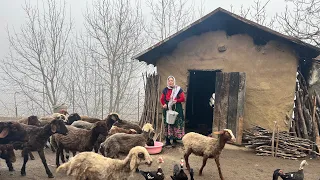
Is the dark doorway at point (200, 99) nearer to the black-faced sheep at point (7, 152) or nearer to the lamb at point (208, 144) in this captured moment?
the lamb at point (208, 144)

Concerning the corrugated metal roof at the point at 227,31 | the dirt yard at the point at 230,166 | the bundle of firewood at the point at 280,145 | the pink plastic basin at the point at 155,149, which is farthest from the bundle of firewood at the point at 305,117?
the pink plastic basin at the point at 155,149

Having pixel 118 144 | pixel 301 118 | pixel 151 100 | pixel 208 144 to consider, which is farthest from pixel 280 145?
pixel 118 144

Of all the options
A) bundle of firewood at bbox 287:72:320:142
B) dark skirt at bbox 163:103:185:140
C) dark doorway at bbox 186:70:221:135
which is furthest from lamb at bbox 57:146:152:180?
dark doorway at bbox 186:70:221:135

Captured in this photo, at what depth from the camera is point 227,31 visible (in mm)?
9742

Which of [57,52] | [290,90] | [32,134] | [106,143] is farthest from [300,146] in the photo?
[57,52]

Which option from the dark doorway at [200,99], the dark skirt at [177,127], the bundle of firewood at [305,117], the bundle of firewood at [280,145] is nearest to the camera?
the bundle of firewood at [280,145]

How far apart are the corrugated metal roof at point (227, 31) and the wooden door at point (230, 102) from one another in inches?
60.9

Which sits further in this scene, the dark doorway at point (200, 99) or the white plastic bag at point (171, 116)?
the dark doorway at point (200, 99)

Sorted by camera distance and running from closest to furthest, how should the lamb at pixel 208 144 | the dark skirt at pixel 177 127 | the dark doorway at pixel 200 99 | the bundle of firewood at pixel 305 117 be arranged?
the lamb at pixel 208 144 < the dark skirt at pixel 177 127 < the bundle of firewood at pixel 305 117 < the dark doorway at pixel 200 99

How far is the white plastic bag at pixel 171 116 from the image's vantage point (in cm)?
855

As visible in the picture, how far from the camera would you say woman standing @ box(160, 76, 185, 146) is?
8602 millimetres

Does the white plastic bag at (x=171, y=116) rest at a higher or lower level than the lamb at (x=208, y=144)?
higher

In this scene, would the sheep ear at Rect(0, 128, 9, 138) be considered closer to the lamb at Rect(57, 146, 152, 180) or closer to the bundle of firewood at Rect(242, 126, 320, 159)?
the lamb at Rect(57, 146, 152, 180)

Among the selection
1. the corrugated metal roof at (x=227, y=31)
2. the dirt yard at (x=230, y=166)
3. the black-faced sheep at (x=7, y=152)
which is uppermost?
the corrugated metal roof at (x=227, y=31)
